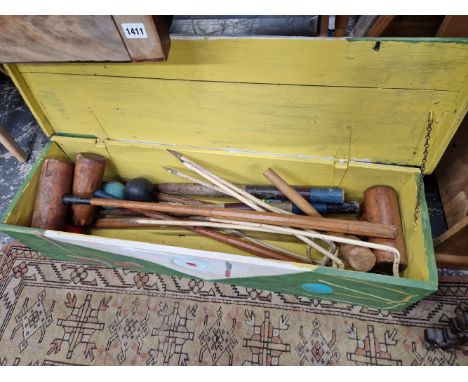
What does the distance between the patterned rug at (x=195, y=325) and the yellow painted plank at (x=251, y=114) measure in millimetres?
649

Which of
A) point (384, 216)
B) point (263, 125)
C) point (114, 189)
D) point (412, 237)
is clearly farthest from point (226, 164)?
point (412, 237)

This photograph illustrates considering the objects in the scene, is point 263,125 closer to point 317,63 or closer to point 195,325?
point 317,63

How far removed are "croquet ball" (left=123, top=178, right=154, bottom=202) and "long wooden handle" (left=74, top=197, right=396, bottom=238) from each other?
123 millimetres

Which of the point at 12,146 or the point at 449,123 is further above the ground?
the point at 12,146

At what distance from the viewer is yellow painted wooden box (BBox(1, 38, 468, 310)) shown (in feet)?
3.23

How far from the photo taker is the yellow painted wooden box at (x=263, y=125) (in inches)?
38.8

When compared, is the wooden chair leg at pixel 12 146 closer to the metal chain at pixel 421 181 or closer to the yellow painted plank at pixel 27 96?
the yellow painted plank at pixel 27 96

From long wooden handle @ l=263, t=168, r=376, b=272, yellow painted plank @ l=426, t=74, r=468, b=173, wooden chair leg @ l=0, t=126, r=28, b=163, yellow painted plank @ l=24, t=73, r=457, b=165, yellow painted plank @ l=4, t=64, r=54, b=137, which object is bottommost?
long wooden handle @ l=263, t=168, r=376, b=272

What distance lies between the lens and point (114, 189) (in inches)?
60.9

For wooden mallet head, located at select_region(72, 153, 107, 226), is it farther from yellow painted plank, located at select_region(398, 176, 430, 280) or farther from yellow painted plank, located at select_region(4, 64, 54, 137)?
yellow painted plank, located at select_region(398, 176, 430, 280)

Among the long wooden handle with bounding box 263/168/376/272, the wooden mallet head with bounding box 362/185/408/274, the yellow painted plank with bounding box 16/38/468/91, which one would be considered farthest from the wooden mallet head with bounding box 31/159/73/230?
the wooden mallet head with bounding box 362/185/408/274

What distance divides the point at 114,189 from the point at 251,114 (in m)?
0.72

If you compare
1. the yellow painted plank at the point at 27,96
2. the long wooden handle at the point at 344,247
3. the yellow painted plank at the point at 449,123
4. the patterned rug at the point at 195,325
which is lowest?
the patterned rug at the point at 195,325

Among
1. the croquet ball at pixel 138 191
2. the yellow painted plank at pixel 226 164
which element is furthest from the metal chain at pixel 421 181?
the croquet ball at pixel 138 191
